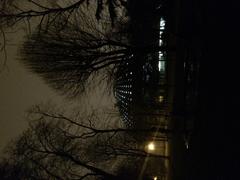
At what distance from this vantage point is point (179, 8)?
12.9m

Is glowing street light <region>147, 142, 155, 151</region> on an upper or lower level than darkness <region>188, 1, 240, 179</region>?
lower

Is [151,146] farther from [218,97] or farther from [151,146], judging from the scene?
[218,97]

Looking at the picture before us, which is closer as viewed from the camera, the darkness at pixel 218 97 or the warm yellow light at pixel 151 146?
the darkness at pixel 218 97

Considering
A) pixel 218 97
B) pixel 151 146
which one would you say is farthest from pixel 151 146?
pixel 218 97

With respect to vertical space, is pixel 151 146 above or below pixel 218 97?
below

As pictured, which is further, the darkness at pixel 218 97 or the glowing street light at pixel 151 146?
the glowing street light at pixel 151 146

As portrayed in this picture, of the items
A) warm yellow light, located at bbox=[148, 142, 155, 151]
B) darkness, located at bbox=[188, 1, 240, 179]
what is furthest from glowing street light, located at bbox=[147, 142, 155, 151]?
darkness, located at bbox=[188, 1, 240, 179]

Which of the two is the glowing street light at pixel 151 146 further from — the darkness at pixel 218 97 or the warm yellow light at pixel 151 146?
the darkness at pixel 218 97

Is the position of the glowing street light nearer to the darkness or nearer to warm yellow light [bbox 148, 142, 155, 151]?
warm yellow light [bbox 148, 142, 155, 151]

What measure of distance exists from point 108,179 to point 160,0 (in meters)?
6.86

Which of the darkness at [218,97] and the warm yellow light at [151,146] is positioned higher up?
the darkness at [218,97]

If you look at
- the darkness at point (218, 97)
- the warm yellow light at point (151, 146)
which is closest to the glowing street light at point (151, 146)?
the warm yellow light at point (151, 146)

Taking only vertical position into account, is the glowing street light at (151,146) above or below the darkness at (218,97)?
below

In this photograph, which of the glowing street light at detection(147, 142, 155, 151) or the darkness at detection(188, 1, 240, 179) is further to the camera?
the glowing street light at detection(147, 142, 155, 151)
